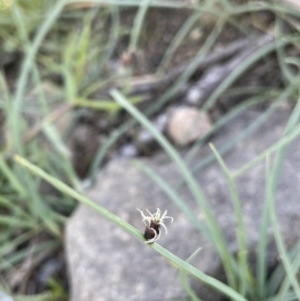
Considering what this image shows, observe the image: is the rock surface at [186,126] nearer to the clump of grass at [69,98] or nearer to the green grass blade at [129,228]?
the clump of grass at [69,98]

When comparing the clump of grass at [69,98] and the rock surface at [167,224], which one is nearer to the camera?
the rock surface at [167,224]

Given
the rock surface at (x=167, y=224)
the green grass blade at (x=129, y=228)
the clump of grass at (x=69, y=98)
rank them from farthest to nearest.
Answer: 1. the clump of grass at (x=69, y=98)
2. the rock surface at (x=167, y=224)
3. the green grass blade at (x=129, y=228)

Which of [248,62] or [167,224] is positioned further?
[248,62]

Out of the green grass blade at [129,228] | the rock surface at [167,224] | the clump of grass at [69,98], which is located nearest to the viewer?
the green grass blade at [129,228]

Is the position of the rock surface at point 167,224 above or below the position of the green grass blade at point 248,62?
below

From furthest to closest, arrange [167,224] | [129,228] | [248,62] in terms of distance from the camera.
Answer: [248,62] → [167,224] → [129,228]

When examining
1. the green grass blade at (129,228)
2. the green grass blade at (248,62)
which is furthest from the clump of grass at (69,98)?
the green grass blade at (129,228)

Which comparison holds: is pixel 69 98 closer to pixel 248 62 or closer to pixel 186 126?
pixel 186 126

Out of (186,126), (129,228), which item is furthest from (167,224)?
(129,228)

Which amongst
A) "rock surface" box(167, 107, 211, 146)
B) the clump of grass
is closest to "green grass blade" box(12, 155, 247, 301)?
the clump of grass
